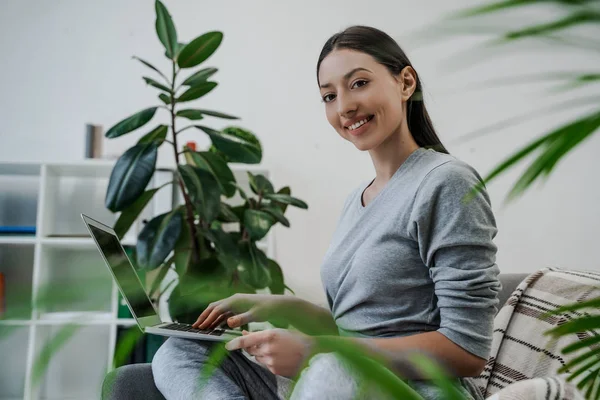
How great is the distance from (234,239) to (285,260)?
1145 millimetres

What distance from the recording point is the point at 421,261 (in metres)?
1.08

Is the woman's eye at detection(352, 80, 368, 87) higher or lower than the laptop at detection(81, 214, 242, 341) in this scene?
higher

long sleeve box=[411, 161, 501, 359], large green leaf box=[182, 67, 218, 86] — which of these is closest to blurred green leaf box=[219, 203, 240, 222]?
large green leaf box=[182, 67, 218, 86]

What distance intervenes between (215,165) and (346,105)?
40.9 inches

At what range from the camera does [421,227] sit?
1029 millimetres

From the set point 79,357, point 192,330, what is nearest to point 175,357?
point 192,330

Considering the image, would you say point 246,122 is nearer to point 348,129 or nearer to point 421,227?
point 348,129

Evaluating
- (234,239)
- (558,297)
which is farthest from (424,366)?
(234,239)

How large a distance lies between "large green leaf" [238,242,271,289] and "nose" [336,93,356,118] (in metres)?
0.99

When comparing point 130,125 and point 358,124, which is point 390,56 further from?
point 130,125

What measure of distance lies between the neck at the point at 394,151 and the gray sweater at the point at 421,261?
4cm

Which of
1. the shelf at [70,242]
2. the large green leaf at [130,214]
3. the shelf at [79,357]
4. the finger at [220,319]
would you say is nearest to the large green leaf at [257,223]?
the large green leaf at [130,214]

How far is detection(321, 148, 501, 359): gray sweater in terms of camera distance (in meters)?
0.97

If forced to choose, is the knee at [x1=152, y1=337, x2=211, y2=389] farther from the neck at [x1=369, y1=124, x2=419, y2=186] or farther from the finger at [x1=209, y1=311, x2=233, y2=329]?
the neck at [x1=369, y1=124, x2=419, y2=186]
